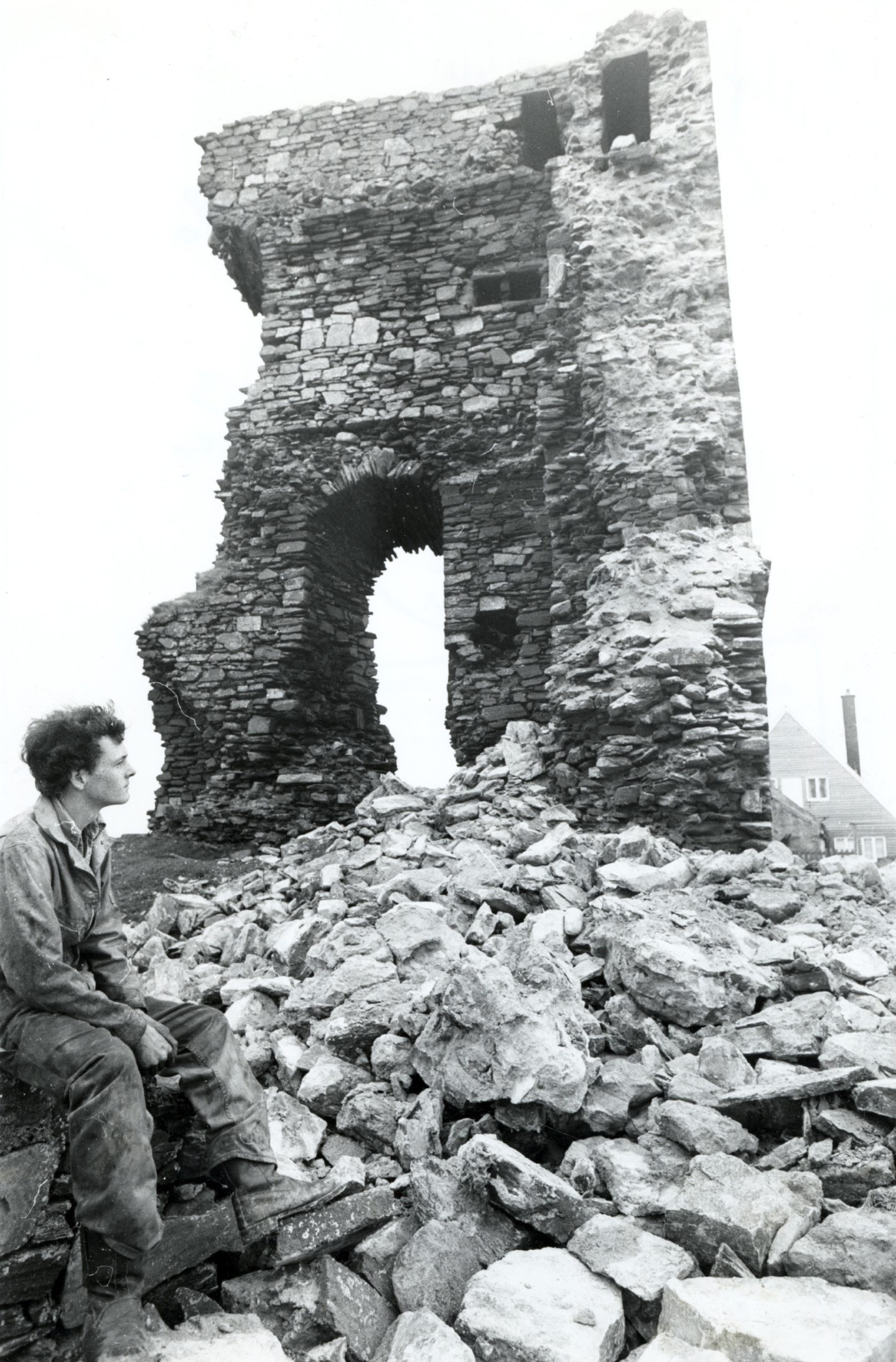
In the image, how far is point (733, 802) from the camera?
610 centimetres

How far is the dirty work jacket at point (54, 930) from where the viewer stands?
2.17m

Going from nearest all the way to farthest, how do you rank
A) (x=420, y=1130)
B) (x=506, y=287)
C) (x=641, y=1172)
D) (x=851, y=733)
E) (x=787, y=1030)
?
(x=641, y=1172) → (x=420, y=1130) → (x=787, y=1030) → (x=506, y=287) → (x=851, y=733)

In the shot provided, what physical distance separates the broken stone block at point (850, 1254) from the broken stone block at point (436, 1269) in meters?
0.84

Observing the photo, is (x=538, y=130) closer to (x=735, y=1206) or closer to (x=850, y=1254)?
(x=735, y=1206)

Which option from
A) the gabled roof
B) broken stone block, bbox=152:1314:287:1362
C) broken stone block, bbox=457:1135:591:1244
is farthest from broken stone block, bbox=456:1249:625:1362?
the gabled roof

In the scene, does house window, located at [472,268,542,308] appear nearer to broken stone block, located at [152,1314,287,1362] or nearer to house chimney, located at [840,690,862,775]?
broken stone block, located at [152,1314,287,1362]

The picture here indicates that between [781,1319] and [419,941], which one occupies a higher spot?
[419,941]

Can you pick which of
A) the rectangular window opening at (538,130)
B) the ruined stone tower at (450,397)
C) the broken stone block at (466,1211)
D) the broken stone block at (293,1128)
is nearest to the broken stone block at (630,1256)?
the broken stone block at (466,1211)

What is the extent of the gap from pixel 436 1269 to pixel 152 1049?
976 millimetres

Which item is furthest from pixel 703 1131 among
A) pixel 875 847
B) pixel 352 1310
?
pixel 875 847

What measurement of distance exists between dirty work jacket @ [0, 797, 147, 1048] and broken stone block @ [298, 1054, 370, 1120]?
0.85 meters

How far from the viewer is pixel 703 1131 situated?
109 inches

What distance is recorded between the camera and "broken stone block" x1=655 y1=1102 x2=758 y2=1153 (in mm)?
2756

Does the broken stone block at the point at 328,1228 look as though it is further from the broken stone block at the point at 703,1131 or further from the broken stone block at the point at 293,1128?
the broken stone block at the point at 703,1131
